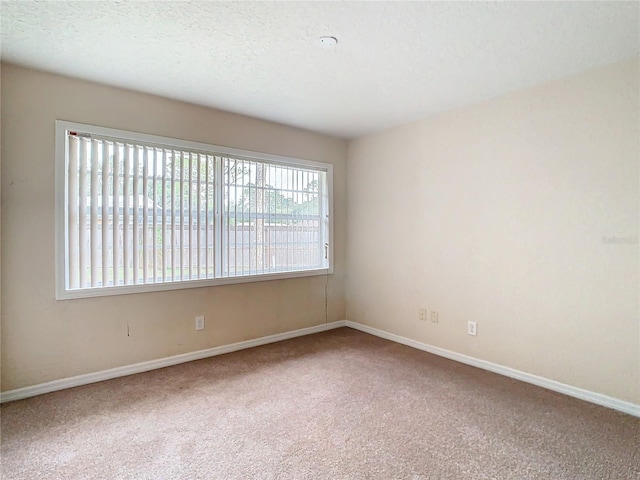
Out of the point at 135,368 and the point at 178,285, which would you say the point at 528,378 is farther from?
the point at 135,368

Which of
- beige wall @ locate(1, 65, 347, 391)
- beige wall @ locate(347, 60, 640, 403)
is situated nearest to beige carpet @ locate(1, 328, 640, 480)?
beige wall @ locate(1, 65, 347, 391)

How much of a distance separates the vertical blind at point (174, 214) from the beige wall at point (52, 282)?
15 centimetres

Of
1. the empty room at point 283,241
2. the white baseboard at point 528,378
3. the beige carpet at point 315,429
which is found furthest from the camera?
the white baseboard at point 528,378

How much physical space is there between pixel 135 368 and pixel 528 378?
3.22m

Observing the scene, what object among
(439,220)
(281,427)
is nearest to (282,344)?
(281,427)

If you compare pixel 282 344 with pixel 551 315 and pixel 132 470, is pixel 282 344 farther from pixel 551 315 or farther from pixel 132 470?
pixel 551 315

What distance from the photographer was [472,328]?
3066mm

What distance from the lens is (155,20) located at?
187 cm

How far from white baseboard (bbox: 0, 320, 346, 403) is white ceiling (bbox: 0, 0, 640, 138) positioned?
90.7 inches

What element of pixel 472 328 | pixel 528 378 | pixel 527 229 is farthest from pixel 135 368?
pixel 527 229

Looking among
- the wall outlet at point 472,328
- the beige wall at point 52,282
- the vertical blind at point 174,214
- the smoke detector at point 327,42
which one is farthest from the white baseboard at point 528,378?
the smoke detector at point 327,42

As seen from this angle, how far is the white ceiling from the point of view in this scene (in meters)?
1.78

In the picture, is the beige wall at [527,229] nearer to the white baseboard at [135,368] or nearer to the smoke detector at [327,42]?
the white baseboard at [135,368]

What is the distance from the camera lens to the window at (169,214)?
2.61m
